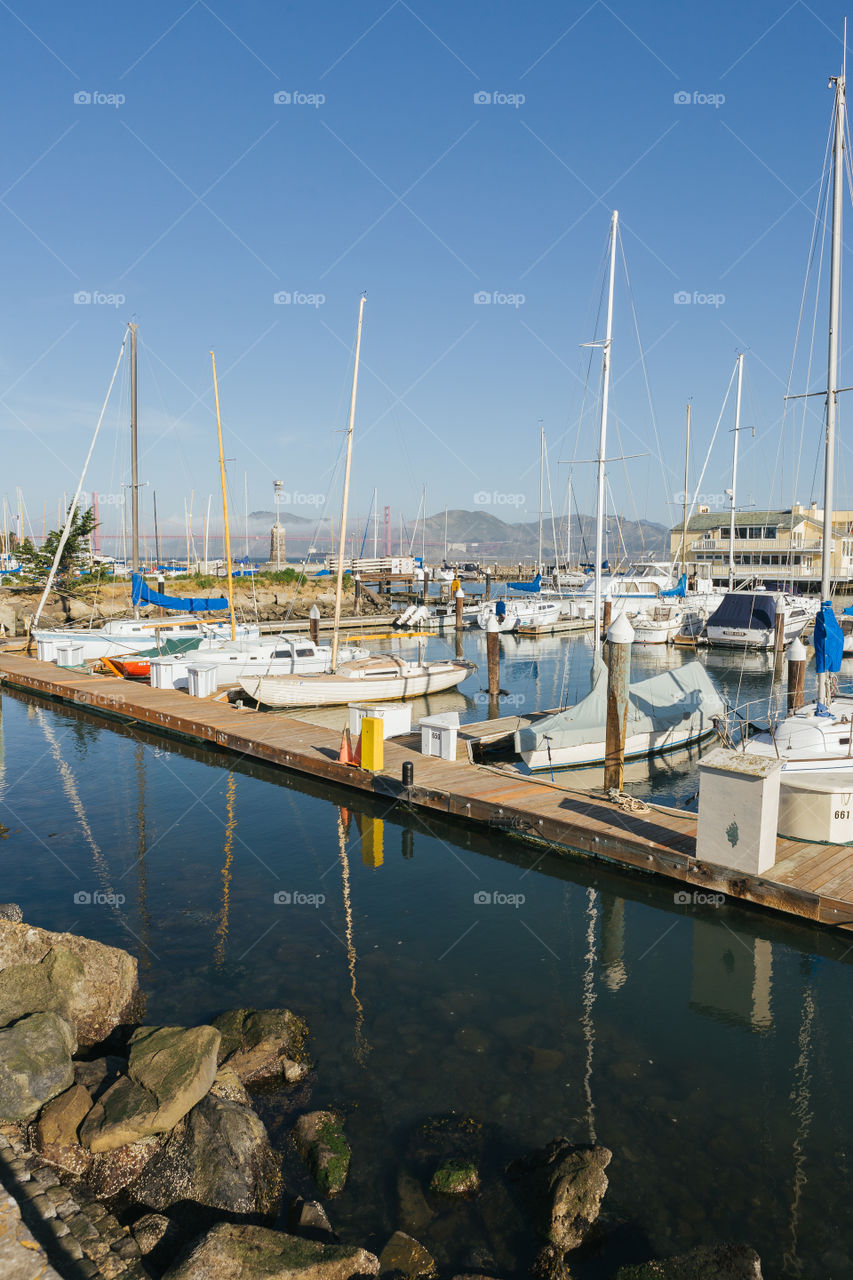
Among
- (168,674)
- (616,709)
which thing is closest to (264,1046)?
(616,709)

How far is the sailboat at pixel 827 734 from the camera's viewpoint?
49.8 feet

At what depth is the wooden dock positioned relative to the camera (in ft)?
43.4

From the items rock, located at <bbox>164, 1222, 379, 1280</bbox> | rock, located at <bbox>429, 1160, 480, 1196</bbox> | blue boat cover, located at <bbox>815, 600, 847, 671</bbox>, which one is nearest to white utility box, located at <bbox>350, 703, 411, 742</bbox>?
blue boat cover, located at <bbox>815, 600, 847, 671</bbox>

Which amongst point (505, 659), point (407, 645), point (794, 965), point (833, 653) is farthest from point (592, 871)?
point (407, 645)

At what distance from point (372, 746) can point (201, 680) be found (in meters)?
12.4

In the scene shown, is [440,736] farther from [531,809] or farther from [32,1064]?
[32,1064]

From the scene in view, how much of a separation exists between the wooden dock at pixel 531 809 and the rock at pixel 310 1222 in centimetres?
858

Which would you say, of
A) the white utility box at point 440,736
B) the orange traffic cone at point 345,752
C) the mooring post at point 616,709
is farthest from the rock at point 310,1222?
the white utility box at point 440,736

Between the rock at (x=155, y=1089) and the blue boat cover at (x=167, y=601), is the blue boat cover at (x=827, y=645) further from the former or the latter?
the blue boat cover at (x=167, y=601)

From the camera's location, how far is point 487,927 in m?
13.8

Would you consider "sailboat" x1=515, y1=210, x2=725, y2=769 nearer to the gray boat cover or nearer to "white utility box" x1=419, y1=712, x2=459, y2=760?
the gray boat cover

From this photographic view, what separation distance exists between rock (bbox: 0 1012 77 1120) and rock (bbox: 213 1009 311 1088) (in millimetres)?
1820

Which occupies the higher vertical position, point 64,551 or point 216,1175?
point 64,551

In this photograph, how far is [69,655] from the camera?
120 feet
